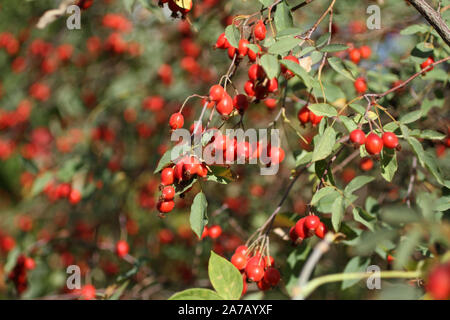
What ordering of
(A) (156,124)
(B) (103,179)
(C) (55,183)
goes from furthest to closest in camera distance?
(A) (156,124)
(C) (55,183)
(B) (103,179)

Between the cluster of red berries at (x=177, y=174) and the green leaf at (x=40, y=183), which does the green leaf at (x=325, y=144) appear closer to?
the cluster of red berries at (x=177, y=174)

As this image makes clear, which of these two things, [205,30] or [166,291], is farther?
[205,30]

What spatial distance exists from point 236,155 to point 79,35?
12.4 feet

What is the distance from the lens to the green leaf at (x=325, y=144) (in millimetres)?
1195

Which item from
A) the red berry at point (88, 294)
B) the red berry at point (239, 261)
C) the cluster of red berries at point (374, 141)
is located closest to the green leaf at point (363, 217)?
the cluster of red berries at point (374, 141)

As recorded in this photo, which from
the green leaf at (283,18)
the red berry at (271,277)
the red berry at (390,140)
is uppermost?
the green leaf at (283,18)

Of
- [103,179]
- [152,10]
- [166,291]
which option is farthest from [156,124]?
[152,10]

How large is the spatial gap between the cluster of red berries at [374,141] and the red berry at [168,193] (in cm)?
58

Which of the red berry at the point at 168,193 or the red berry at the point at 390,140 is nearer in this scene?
the red berry at the point at 390,140

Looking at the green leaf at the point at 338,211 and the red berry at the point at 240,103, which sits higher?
the red berry at the point at 240,103

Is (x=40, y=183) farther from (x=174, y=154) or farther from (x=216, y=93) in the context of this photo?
(x=216, y=93)
